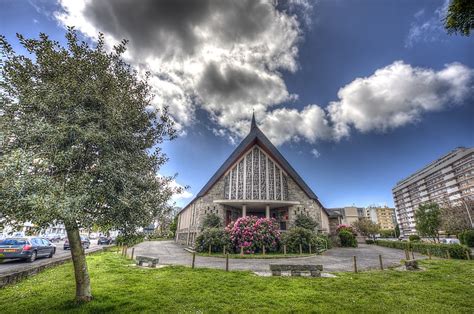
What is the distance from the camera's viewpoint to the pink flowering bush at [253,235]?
18.3 metres

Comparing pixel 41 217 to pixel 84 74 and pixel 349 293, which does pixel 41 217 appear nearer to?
pixel 84 74

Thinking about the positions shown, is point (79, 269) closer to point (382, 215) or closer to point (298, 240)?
point (298, 240)

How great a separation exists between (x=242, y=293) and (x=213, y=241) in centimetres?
1190

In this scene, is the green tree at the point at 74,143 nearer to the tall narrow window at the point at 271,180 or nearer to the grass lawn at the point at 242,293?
the grass lawn at the point at 242,293

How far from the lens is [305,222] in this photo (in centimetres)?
2314

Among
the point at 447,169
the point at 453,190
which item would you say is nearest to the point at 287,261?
the point at 453,190

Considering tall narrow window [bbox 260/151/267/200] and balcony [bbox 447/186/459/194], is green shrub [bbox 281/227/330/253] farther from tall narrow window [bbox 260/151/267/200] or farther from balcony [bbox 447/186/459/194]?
balcony [bbox 447/186/459/194]

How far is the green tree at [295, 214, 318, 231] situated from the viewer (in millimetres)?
22766

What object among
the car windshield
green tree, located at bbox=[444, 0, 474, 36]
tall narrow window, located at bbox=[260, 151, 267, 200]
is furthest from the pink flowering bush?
green tree, located at bbox=[444, 0, 474, 36]

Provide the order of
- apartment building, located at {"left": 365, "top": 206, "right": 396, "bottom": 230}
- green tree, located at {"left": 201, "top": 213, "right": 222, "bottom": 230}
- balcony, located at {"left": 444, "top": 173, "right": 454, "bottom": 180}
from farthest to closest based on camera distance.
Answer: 1. apartment building, located at {"left": 365, "top": 206, "right": 396, "bottom": 230}
2. balcony, located at {"left": 444, "top": 173, "right": 454, "bottom": 180}
3. green tree, located at {"left": 201, "top": 213, "right": 222, "bottom": 230}

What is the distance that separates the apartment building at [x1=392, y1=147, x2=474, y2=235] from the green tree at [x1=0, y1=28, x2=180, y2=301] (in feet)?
268

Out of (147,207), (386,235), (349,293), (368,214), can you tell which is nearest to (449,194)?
(386,235)

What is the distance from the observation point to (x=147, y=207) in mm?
6332

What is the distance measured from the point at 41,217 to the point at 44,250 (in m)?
15.7
